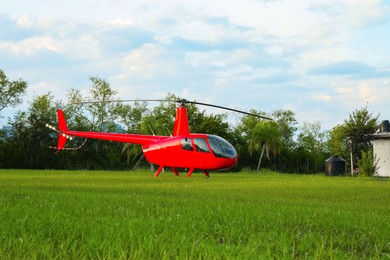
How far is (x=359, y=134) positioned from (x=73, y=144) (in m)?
24.6

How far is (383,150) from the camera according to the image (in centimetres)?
4072

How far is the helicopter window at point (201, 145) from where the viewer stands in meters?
22.5

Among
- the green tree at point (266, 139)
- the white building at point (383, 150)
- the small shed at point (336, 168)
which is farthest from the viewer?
the green tree at point (266, 139)

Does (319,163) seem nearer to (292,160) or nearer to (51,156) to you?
(292,160)

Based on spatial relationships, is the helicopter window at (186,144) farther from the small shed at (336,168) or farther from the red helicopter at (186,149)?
the small shed at (336,168)

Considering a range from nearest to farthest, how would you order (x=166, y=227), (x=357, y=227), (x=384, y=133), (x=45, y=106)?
Answer: (x=166, y=227) < (x=357, y=227) < (x=384, y=133) < (x=45, y=106)

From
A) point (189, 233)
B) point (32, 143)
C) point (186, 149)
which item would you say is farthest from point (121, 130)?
point (189, 233)

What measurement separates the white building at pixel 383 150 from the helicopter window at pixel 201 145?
847 inches

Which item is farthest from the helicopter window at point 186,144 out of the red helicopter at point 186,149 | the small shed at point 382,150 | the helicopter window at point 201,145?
the small shed at point 382,150

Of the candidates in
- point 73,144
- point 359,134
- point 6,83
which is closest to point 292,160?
point 359,134

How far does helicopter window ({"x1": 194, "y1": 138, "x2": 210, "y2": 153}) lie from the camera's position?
22511 millimetres

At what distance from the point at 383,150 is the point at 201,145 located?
73.6ft

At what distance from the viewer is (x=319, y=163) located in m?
71.8

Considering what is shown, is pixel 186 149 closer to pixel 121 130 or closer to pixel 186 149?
pixel 186 149
